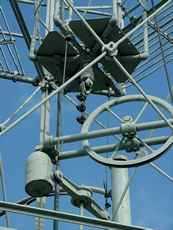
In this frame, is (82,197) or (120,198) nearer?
(82,197)

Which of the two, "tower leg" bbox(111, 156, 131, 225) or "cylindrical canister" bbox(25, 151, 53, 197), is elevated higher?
"tower leg" bbox(111, 156, 131, 225)

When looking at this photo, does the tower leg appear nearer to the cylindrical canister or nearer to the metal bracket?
the metal bracket

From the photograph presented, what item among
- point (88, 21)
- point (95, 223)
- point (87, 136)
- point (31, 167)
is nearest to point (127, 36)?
point (88, 21)

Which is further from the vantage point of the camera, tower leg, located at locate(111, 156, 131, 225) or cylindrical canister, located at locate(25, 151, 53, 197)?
tower leg, located at locate(111, 156, 131, 225)

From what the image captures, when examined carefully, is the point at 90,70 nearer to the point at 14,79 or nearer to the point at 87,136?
the point at 87,136

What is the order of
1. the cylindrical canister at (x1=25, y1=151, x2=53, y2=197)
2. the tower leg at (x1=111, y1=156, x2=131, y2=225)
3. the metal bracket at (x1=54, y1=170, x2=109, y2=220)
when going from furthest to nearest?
the tower leg at (x1=111, y1=156, x2=131, y2=225) < the metal bracket at (x1=54, y1=170, x2=109, y2=220) < the cylindrical canister at (x1=25, y1=151, x2=53, y2=197)

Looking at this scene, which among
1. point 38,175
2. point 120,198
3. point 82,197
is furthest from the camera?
point 120,198

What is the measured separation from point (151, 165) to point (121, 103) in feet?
3.12

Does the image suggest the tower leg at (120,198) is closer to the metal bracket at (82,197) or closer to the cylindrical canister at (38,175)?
the metal bracket at (82,197)

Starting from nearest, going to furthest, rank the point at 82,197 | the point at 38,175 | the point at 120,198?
1. the point at 38,175
2. the point at 82,197
3. the point at 120,198

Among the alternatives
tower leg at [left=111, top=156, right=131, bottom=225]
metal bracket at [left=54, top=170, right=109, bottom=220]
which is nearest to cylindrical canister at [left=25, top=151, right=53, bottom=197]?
metal bracket at [left=54, top=170, right=109, bottom=220]

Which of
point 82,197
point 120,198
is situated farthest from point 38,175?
point 120,198

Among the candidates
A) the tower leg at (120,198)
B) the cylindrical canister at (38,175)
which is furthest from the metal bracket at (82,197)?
the cylindrical canister at (38,175)

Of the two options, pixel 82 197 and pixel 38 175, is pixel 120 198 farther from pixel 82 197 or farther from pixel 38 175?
pixel 38 175
